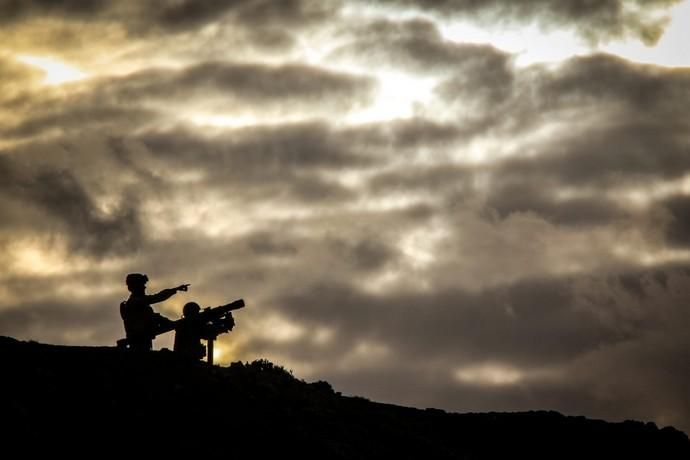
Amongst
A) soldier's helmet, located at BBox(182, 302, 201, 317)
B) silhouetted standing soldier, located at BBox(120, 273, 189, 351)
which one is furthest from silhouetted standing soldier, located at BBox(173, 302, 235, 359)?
silhouetted standing soldier, located at BBox(120, 273, 189, 351)

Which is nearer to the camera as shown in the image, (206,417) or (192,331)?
(206,417)

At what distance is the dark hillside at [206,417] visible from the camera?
25797 millimetres

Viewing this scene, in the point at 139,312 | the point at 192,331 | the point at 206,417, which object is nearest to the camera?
the point at 206,417

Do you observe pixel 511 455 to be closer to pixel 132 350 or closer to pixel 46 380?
pixel 132 350

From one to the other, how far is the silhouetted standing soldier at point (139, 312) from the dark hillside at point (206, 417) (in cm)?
Answer: 75

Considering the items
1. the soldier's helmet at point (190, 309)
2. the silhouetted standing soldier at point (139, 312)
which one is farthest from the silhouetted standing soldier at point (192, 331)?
the silhouetted standing soldier at point (139, 312)

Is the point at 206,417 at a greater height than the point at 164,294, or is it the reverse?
the point at 164,294

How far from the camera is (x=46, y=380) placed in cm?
2775

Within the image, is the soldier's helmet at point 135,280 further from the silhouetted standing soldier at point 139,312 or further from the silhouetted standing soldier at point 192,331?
the silhouetted standing soldier at point 192,331

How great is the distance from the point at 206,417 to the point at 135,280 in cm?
554

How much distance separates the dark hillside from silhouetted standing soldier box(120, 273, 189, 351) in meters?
0.75

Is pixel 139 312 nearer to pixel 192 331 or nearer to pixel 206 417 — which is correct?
pixel 192 331

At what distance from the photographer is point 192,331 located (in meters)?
33.3

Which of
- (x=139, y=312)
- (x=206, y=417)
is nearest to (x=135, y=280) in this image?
(x=139, y=312)
